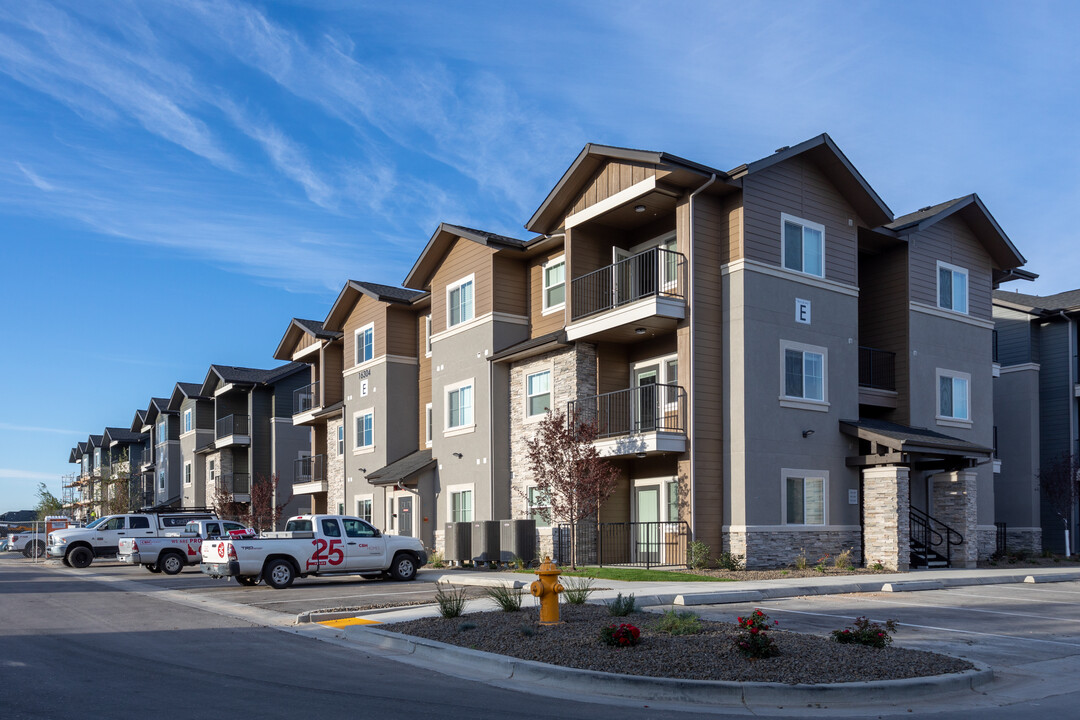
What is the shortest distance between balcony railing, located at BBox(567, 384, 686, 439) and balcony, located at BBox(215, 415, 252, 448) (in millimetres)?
30059

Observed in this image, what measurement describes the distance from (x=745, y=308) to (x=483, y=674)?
50.9ft

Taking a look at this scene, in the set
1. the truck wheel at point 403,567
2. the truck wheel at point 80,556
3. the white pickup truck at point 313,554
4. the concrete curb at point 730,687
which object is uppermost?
the concrete curb at point 730,687

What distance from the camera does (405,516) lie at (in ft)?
112

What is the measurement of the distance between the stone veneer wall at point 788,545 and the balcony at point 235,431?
34.4 metres

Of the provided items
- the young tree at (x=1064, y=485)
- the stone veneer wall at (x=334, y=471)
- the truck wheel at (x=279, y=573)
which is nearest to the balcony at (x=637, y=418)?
the truck wheel at (x=279, y=573)

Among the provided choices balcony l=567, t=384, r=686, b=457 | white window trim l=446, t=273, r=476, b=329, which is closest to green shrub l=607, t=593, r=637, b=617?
balcony l=567, t=384, r=686, b=457

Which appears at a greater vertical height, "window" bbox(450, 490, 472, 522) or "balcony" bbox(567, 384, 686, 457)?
"balcony" bbox(567, 384, 686, 457)

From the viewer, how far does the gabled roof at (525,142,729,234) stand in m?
23.5

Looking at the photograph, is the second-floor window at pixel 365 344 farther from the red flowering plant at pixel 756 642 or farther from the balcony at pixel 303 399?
the red flowering plant at pixel 756 642

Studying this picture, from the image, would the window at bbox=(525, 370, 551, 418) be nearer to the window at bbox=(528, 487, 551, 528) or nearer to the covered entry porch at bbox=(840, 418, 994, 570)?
the window at bbox=(528, 487, 551, 528)

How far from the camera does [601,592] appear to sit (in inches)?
724

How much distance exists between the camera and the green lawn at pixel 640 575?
20.9 metres

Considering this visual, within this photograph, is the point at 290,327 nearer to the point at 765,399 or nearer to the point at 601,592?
the point at 765,399

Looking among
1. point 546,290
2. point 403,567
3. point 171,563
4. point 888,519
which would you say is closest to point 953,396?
point 888,519
